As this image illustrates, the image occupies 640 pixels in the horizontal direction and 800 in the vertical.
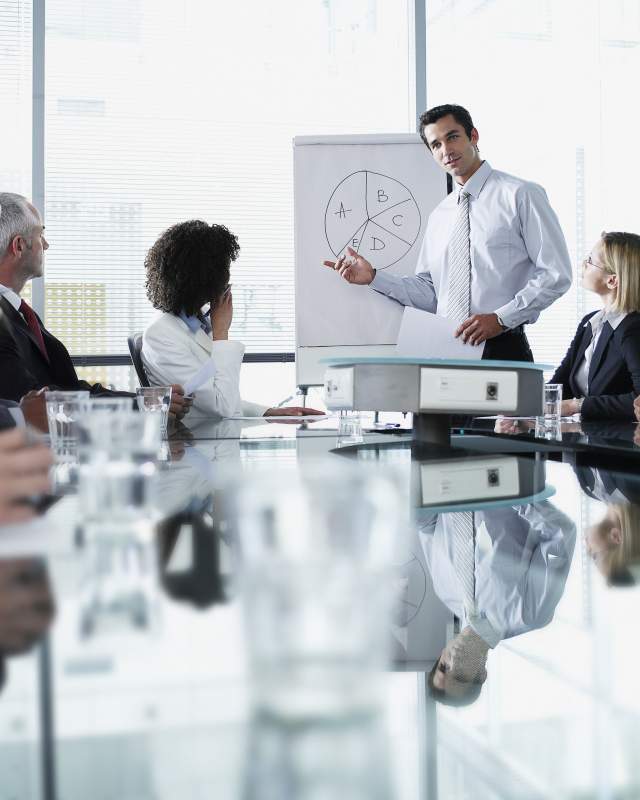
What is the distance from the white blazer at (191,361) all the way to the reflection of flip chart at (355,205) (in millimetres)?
1268

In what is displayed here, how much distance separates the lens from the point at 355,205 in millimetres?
4297

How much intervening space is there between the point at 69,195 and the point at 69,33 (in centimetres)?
94

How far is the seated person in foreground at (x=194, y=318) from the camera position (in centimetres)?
290

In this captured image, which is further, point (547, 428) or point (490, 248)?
point (490, 248)

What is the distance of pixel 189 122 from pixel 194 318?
7.71ft

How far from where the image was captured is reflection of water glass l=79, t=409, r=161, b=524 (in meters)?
0.64

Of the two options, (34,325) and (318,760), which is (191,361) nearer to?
(34,325)

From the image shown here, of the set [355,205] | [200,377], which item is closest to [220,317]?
[200,377]

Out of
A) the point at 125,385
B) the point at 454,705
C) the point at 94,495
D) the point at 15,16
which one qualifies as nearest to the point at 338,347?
the point at 125,385

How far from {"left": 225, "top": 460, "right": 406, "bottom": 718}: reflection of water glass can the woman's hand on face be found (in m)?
2.65

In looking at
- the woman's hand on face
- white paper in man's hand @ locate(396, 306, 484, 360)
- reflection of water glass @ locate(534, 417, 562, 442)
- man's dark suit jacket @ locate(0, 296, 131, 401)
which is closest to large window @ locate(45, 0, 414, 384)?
man's dark suit jacket @ locate(0, 296, 131, 401)

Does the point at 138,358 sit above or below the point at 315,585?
above

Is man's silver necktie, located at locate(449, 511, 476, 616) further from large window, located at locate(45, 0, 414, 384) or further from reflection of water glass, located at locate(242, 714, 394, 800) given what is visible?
large window, located at locate(45, 0, 414, 384)

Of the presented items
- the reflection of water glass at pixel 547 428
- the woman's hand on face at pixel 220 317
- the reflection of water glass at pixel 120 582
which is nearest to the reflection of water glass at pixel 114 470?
the reflection of water glass at pixel 120 582
